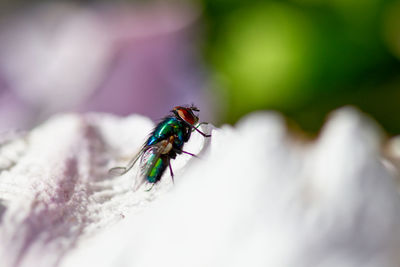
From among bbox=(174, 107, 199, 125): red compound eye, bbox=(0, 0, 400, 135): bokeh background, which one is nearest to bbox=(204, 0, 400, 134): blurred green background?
bbox=(0, 0, 400, 135): bokeh background

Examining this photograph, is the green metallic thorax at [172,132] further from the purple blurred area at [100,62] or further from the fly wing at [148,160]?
the purple blurred area at [100,62]

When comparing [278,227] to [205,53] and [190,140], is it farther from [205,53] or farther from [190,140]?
[205,53]

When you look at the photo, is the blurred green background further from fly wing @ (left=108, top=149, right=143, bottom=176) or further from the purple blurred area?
fly wing @ (left=108, top=149, right=143, bottom=176)

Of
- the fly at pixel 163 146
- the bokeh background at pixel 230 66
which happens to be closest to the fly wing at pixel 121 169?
the fly at pixel 163 146

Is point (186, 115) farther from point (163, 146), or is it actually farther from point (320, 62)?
point (320, 62)

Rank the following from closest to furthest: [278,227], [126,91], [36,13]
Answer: [278,227], [126,91], [36,13]

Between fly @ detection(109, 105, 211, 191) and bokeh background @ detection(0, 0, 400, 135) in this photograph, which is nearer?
fly @ detection(109, 105, 211, 191)

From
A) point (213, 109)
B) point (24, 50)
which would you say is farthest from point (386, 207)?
point (24, 50)
